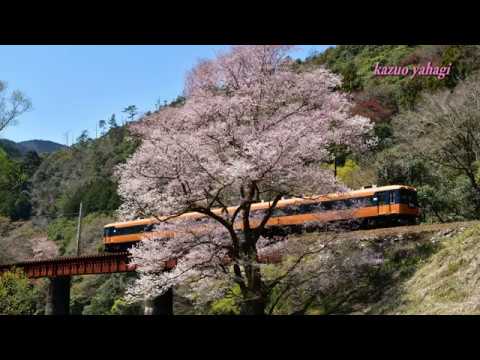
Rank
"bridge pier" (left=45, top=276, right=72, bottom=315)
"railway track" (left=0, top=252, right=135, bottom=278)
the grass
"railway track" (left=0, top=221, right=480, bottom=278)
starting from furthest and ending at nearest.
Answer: "bridge pier" (left=45, top=276, right=72, bottom=315) → "railway track" (left=0, top=252, right=135, bottom=278) → "railway track" (left=0, top=221, right=480, bottom=278) → the grass

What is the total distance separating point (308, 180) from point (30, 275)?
653 inches

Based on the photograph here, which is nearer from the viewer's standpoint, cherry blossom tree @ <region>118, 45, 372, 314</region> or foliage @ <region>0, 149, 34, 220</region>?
cherry blossom tree @ <region>118, 45, 372, 314</region>

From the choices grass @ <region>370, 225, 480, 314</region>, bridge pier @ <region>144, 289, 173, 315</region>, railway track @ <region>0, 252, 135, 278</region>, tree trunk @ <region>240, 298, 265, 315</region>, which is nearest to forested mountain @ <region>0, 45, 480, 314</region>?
grass @ <region>370, 225, 480, 314</region>

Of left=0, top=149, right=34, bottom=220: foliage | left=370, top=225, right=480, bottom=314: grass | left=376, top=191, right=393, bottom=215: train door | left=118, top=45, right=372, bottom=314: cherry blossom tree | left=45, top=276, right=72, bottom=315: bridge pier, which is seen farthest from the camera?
left=0, top=149, right=34, bottom=220: foliage

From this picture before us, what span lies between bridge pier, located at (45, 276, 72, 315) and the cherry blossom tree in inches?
517

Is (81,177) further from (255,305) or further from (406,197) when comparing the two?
(255,305)

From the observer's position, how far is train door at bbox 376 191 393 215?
16.5 meters

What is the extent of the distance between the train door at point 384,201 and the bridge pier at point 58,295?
14488 millimetres

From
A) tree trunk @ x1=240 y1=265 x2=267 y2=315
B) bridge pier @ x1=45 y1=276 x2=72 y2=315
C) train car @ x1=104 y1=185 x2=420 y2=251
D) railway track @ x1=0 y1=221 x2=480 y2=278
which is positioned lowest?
bridge pier @ x1=45 y1=276 x2=72 y2=315

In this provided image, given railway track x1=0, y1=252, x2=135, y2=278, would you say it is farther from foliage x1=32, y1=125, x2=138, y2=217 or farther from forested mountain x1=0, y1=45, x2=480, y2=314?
foliage x1=32, y1=125, x2=138, y2=217

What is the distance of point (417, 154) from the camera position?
801 inches

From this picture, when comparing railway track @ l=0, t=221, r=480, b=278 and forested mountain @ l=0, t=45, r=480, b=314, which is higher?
forested mountain @ l=0, t=45, r=480, b=314
